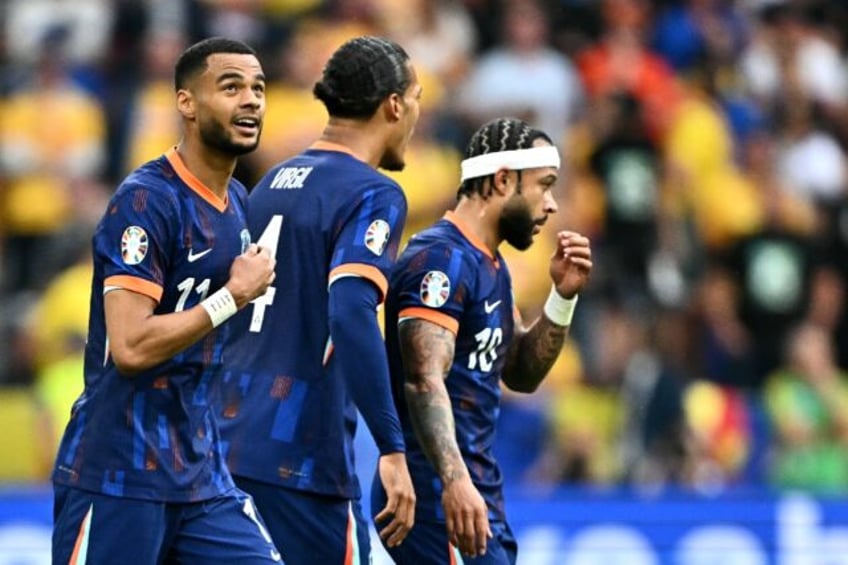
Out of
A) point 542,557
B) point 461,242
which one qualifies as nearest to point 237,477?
point 461,242

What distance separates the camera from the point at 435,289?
6.80 m

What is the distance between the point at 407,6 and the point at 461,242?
8.43 m

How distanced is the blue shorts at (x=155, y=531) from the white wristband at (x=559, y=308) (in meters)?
1.56

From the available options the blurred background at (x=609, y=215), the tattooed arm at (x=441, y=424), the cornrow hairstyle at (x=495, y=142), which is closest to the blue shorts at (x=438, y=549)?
the tattooed arm at (x=441, y=424)

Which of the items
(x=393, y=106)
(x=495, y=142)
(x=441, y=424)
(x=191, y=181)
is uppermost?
(x=495, y=142)

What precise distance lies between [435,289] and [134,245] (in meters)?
1.26

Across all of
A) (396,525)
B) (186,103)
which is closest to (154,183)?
(186,103)

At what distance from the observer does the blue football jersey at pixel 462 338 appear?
6.85 metres

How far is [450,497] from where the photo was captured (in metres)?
6.48

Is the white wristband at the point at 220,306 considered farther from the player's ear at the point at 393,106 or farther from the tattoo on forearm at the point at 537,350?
the tattoo on forearm at the point at 537,350

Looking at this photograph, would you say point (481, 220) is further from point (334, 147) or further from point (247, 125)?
point (247, 125)

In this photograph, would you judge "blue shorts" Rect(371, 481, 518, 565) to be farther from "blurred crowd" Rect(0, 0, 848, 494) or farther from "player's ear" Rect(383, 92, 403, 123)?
"blurred crowd" Rect(0, 0, 848, 494)

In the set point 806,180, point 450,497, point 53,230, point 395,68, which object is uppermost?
point 806,180

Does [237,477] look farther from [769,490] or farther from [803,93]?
[803,93]
